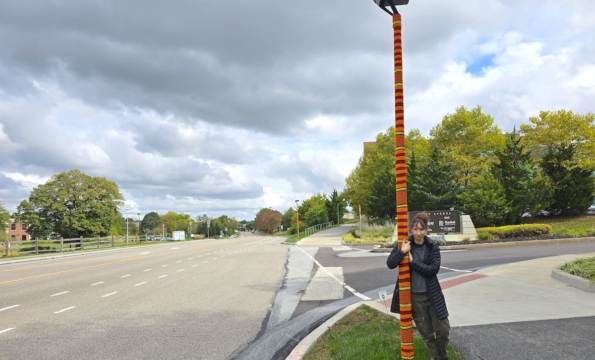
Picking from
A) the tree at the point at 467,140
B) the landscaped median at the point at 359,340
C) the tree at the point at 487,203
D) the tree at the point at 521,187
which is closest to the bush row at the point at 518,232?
the tree at the point at 487,203

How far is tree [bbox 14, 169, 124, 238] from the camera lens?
5700 centimetres

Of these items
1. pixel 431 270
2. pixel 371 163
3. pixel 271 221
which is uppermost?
pixel 371 163

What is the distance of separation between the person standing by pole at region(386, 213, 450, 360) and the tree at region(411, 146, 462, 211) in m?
29.3

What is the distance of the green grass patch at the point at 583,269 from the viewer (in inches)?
330

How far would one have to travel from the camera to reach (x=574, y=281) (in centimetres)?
858

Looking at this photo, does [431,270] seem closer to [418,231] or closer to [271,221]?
[418,231]

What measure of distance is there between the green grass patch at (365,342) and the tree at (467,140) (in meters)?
31.9

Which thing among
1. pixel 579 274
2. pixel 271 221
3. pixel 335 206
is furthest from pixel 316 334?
pixel 271 221

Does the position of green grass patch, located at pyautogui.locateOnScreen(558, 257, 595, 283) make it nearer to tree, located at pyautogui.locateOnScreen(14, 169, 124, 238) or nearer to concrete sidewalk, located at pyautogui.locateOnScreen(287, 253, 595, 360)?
concrete sidewalk, located at pyautogui.locateOnScreen(287, 253, 595, 360)

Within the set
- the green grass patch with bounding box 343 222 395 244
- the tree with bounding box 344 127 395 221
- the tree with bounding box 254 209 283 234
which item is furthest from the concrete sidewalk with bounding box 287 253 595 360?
the tree with bounding box 254 209 283 234

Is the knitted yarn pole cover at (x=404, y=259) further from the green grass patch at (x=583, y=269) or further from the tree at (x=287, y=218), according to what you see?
the tree at (x=287, y=218)

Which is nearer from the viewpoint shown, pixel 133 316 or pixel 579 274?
pixel 133 316

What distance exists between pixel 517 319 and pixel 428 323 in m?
2.59

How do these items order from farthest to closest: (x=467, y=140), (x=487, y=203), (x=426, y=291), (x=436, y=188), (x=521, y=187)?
(x=467, y=140), (x=436, y=188), (x=521, y=187), (x=487, y=203), (x=426, y=291)
